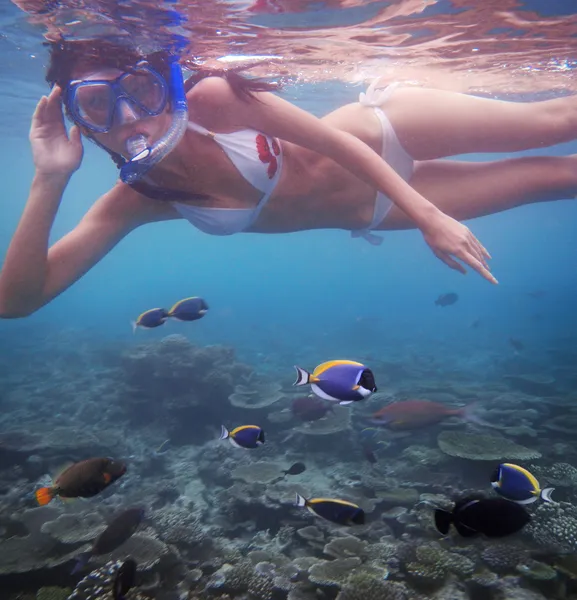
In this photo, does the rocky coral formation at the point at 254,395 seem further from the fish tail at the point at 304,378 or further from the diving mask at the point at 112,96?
the diving mask at the point at 112,96

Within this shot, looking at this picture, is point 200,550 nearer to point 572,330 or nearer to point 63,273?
point 63,273

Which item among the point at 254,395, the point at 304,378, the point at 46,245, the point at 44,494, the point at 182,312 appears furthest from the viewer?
the point at 254,395

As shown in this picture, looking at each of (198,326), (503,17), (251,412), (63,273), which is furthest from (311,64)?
(198,326)

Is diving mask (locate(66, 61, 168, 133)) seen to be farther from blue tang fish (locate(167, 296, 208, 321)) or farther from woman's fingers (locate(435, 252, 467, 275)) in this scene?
woman's fingers (locate(435, 252, 467, 275))

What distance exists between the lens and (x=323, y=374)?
3.06 meters

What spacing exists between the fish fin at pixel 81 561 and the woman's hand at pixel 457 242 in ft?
18.0

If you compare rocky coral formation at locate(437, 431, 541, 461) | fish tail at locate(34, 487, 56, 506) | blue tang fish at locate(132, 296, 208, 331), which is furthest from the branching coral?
blue tang fish at locate(132, 296, 208, 331)

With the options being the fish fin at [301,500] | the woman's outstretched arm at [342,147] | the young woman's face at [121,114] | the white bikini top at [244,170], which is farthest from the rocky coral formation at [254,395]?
the young woman's face at [121,114]

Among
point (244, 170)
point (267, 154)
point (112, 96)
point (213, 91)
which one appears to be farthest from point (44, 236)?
point (267, 154)

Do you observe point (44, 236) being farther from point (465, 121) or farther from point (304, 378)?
point (465, 121)

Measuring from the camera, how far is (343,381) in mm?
2955

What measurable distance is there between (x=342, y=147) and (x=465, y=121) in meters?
1.62

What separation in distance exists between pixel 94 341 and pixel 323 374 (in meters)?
23.4

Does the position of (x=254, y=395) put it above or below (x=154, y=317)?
below
